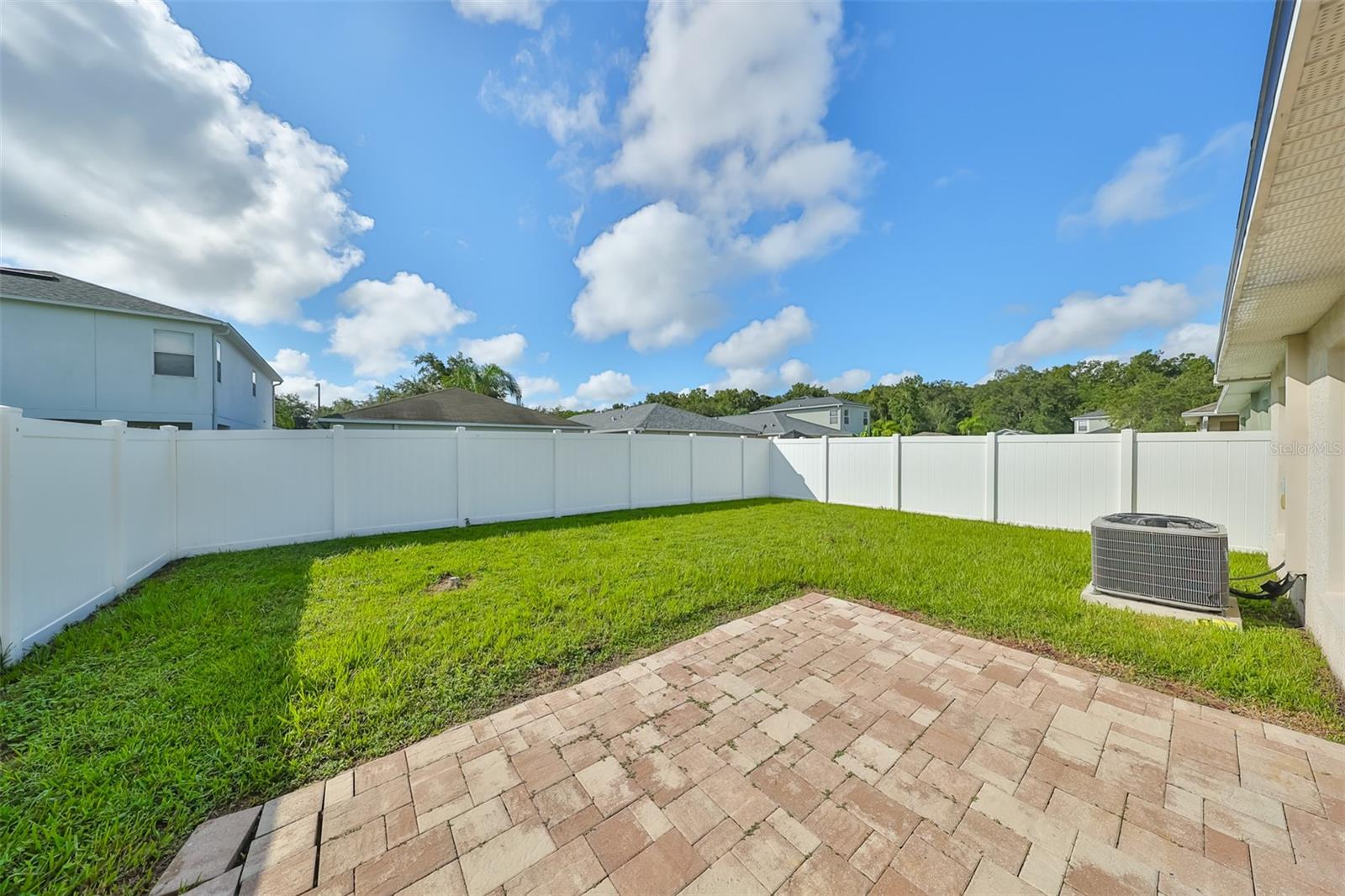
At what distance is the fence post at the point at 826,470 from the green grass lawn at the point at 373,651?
4.59m

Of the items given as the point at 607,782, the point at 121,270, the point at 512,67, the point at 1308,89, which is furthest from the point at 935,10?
the point at 121,270

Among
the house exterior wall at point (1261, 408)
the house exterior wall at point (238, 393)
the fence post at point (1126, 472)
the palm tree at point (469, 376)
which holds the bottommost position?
the fence post at point (1126, 472)

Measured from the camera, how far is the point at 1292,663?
2883 mm

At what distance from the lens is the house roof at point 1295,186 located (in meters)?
1.14

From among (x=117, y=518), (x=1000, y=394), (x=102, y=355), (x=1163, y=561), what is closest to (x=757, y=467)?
(x=1163, y=561)

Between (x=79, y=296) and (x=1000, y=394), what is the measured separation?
2115 inches

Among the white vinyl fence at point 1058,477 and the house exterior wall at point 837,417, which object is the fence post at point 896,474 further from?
the house exterior wall at point 837,417

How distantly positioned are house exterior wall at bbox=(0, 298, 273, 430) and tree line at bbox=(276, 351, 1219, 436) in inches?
598

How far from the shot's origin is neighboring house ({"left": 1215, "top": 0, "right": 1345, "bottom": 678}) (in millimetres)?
1225

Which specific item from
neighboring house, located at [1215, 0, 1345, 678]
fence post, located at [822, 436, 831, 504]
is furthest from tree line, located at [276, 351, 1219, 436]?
neighboring house, located at [1215, 0, 1345, 678]

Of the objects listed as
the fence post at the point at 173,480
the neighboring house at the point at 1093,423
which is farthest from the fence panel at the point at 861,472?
the neighboring house at the point at 1093,423

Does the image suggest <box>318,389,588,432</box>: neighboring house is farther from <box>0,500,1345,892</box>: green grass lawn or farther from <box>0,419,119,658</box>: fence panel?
<box>0,419,119,658</box>: fence panel

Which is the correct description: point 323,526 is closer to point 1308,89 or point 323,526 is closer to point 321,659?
point 321,659

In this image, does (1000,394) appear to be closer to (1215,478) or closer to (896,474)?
(896,474)
